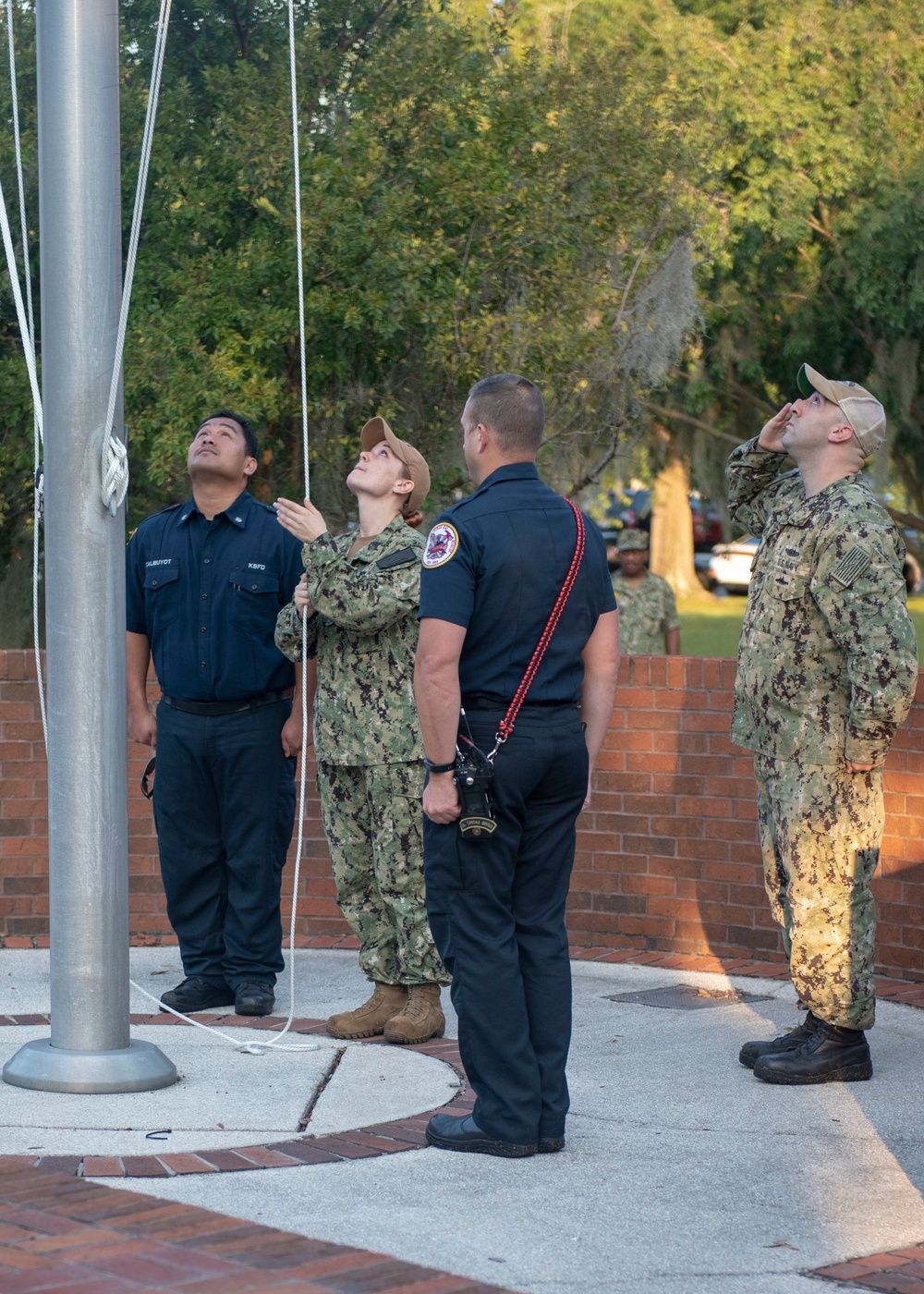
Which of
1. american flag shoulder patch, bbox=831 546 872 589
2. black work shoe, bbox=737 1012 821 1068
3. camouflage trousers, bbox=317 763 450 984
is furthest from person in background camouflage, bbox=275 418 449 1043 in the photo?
american flag shoulder patch, bbox=831 546 872 589

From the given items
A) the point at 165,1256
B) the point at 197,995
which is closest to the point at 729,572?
the point at 197,995

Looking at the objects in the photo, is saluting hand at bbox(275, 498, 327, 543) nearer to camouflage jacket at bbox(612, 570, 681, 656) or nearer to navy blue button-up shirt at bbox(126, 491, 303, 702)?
navy blue button-up shirt at bbox(126, 491, 303, 702)

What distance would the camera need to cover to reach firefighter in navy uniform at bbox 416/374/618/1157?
438 cm

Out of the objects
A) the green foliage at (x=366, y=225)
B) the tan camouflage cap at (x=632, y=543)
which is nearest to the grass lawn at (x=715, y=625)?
the tan camouflage cap at (x=632, y=543)

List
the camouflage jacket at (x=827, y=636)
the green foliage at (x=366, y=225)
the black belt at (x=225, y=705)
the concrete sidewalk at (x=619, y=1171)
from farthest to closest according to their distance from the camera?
1. the green foliage at (x=366, y=225)
2. the black belt at (x=225, y=705)
3. the camouflage jacket at (x=827, y=636)
4. the concrete sidewalk at (x=619, y=1171)

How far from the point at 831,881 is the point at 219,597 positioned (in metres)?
2.33

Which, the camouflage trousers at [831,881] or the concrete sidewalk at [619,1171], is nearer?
the concrete sidewalk at [619,1171]

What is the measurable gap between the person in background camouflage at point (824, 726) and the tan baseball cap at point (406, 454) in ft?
3.90

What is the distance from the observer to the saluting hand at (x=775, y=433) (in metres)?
5.52

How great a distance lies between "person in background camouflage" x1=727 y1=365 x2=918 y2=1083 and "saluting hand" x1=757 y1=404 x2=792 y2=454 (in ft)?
0.37

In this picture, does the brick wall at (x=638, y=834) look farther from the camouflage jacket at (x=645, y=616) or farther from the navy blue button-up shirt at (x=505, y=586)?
the camouflage jacket at (x=645, y=616)

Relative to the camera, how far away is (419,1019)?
5.71m

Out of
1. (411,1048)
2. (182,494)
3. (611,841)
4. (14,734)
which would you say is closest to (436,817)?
(411,1048)

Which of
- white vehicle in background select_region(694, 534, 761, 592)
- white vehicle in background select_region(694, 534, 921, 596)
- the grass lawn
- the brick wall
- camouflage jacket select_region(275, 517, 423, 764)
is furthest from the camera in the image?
white vehicle in background select_region(694, 534, 761, 592)
